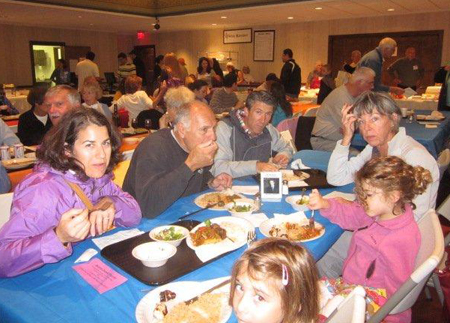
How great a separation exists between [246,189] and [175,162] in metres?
0.50

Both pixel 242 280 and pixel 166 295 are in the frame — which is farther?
pixel 166 295

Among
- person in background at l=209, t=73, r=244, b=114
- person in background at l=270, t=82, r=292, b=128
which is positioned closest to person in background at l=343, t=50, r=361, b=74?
person in background at l=209, t=73, r=244, b=114

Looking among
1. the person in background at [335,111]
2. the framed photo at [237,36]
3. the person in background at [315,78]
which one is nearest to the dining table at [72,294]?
the person in background at [335,111]

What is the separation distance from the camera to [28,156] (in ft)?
11.4

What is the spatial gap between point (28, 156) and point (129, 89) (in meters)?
2.99

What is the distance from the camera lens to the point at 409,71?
9.16 m

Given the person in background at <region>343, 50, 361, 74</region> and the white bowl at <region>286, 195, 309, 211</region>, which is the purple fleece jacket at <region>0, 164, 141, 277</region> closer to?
the white bowl at <region>286, 195, 309, 211</region>

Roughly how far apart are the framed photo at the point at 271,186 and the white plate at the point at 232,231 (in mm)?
456

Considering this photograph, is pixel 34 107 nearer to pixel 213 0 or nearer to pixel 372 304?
pixel 372 304

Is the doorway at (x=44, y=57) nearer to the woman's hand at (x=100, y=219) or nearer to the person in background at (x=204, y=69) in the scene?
the person in background at (x=204, y=69)

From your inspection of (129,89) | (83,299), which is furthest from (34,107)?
(83,299)

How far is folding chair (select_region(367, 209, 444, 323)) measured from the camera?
128cm

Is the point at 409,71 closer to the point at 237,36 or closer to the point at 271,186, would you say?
the point at 237,36

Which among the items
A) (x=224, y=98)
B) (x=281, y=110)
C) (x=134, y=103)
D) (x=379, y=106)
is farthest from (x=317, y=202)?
(x=224, y=98)
